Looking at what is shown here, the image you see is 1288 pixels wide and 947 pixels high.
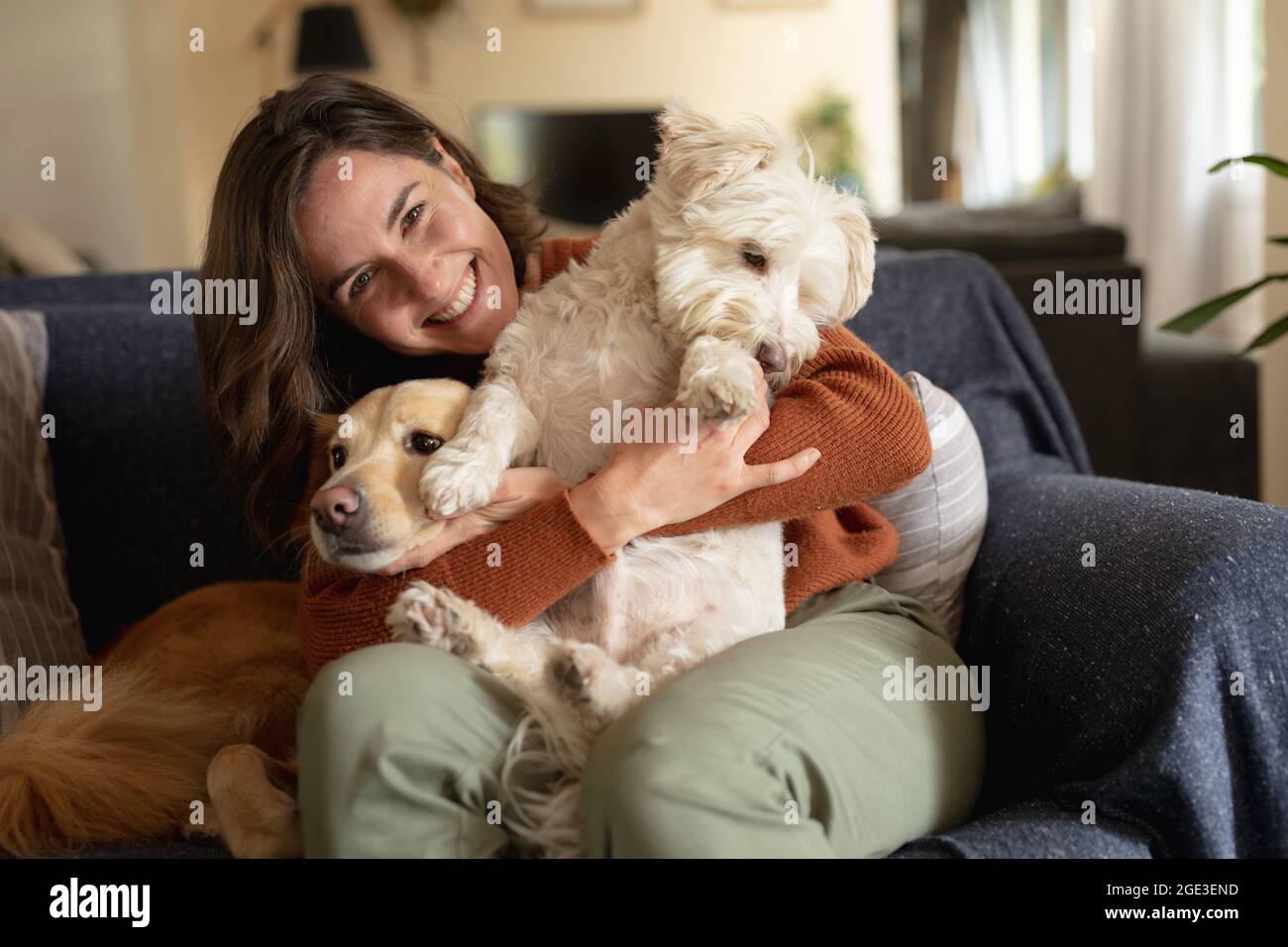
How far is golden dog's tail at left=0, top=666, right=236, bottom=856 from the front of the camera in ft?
4.38

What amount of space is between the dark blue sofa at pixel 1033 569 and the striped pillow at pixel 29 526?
0.25ft

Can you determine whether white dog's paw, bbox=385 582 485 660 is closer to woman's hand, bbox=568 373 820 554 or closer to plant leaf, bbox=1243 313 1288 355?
woman's hand, bbox=568 373 820 554

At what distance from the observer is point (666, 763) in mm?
1096

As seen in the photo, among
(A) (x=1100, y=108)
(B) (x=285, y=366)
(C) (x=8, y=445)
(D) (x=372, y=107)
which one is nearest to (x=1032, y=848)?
(B) (x=285, y=366)

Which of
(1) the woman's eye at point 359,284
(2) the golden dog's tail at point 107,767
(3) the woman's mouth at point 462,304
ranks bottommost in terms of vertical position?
(2) the golden dog's tail at point 107,767

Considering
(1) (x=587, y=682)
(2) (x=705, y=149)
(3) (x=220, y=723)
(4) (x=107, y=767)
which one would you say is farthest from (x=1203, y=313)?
(4) (x=107, y=767)

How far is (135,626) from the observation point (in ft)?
5.91

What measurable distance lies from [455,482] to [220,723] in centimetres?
53

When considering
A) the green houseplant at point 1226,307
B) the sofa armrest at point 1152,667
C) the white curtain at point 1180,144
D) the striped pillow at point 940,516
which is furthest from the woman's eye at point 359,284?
the white curtain at point 1180,144

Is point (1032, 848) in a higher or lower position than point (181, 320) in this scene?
lower

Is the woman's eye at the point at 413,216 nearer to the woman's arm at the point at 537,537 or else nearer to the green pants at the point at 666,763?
the woman's arm at the point at 537,537

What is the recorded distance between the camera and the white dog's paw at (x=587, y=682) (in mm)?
1231

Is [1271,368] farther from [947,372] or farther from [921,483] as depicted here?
[921,483]
